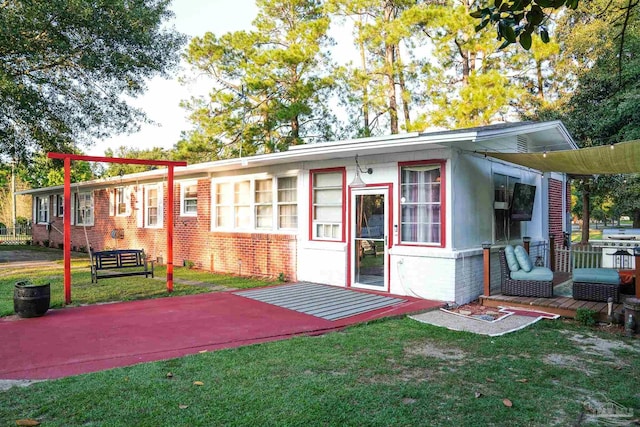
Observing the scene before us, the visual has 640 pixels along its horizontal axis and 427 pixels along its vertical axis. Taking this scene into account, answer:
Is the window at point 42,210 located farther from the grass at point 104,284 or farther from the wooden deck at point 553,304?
the wooden deck at point 553,304

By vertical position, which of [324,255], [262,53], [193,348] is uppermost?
[262,53]

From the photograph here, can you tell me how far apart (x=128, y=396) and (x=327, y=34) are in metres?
20.2

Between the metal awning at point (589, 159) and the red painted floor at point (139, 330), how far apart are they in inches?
120

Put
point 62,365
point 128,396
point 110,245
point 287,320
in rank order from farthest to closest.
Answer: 1. point 110,245
2. point 287,320
3. point 62,365
4. point 128,396

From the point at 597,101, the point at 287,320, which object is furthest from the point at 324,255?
the point at 597,101

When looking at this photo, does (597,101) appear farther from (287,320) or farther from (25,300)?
(25,300)

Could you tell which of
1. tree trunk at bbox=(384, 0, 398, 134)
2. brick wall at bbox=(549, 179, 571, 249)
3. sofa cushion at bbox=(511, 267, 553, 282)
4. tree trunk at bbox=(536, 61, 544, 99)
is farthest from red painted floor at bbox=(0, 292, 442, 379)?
tree trunk at bbox=(536, 61, 544, 99)

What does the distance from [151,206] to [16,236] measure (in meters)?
17.1

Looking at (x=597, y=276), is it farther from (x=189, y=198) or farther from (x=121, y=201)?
(x=121, y=201)

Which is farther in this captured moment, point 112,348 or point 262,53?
point 262,53

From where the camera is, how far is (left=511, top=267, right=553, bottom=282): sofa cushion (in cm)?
762

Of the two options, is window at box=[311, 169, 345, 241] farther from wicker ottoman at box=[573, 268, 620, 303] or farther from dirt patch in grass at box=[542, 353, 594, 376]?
dirt patch in grass at box=[542, 353, 594, 376]

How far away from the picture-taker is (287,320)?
662 centimetres

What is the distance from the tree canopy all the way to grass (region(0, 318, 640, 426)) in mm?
9891
